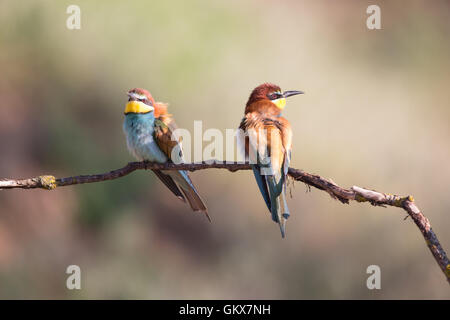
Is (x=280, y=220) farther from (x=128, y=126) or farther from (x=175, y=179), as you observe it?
(x=128, y=126)

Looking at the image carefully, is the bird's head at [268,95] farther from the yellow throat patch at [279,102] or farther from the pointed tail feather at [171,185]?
the pointed tail feather at [171,185]

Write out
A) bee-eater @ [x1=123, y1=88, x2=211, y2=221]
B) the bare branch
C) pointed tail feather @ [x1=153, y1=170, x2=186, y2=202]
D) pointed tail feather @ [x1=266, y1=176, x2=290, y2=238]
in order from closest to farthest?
the bare branch → pointed tail feather @ [x1=266, y1=176, x2=290, y2=238] → pointed tail feather @ [x1=153, y1=170, x2=186, y2=202] → bee-eater @ [x1=123, y1=88, x2=211, y2=221]

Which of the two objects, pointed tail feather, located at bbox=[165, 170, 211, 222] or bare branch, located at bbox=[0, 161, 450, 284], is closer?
bare branch, located at bbox=[0, 161, 450, 284]

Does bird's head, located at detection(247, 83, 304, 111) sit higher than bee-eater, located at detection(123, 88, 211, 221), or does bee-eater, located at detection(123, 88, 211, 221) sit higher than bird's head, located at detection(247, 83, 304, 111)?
bird's head, located at detection(247, 83, 304, 111)

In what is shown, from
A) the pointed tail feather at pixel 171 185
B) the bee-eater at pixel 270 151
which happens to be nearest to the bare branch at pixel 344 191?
the bee-eater at pixel 270 151

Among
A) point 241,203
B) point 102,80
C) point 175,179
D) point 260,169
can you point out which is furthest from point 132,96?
point 102,80

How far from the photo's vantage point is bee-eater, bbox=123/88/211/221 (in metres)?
2.50

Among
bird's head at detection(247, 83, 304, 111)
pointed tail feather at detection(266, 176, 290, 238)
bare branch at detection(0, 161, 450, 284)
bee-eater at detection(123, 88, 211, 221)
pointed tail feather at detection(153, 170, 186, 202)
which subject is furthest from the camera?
bee-eater at detection(123, 88, 211, 221)

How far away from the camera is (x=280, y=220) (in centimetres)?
179

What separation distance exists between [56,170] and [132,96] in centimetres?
266

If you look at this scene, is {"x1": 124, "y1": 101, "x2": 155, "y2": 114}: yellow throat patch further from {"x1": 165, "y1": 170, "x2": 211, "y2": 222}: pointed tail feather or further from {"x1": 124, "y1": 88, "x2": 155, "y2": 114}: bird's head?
{"x1": 165, "y1": 170, "x2": 211, "y2": 222}: pointed tail feather

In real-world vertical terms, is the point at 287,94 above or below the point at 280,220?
above

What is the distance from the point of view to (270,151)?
192cm

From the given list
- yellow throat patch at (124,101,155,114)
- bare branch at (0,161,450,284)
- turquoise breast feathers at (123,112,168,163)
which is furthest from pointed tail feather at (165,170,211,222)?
bare branch at (0,161,450,284)
